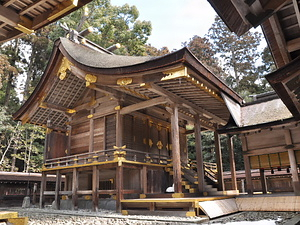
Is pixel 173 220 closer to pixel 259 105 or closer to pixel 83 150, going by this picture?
pixel 259 105

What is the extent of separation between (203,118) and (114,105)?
4.66 metres

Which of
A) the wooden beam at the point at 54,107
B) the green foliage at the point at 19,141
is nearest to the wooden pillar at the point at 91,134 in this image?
the wooden beam at the point at 54,107

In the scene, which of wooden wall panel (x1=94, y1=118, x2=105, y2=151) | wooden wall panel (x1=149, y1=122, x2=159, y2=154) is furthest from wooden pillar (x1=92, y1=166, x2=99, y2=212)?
wooden wall panel (x1=149, y1=122, x2=159, y2=154)

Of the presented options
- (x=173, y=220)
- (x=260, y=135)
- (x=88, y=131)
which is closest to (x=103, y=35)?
(x=88, y=131)

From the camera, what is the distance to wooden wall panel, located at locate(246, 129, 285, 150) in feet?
31.0

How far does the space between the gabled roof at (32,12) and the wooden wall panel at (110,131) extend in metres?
8.37

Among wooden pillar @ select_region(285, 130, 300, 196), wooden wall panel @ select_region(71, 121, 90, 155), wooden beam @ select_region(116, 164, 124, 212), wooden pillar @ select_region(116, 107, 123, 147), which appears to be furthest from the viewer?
wooden wall panel @ select_region(71, 121, 90, 155)

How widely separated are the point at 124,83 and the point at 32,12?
19.5ft

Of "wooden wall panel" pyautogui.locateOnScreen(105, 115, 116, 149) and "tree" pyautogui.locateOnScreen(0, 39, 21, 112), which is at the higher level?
"tree" pyautogui.locateOnScreen(0, 39, 21, 112)

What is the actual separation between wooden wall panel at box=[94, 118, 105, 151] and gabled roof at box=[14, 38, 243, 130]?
6.03ft

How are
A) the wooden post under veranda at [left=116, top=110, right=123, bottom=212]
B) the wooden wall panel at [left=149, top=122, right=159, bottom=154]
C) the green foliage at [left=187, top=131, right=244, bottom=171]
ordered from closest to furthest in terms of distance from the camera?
the wooden post under veranda at [left=116, top=110, right=123, bottom=212] < the wooden wall panel at [left=149, top=122, right=159, bottom=154] < the green foliage at [left=187, top=131, right=244, bottom=171]

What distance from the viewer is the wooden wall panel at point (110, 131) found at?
12438 mm

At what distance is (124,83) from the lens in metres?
10.1

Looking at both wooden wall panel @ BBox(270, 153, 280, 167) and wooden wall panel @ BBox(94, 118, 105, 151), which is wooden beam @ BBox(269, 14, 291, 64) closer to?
wooden wall panel @ BBox(270, 153, 280, 167)
